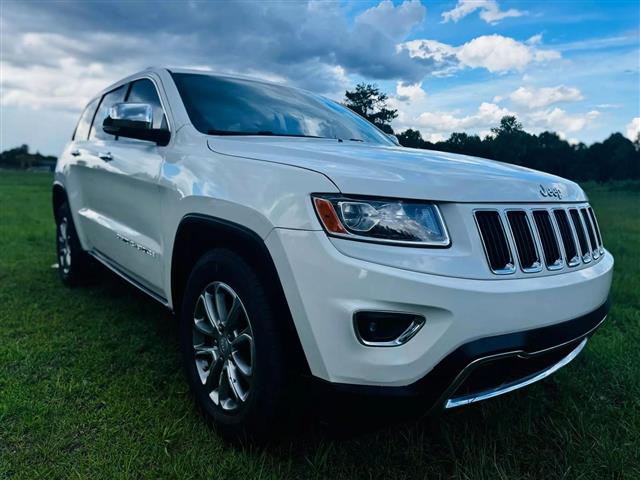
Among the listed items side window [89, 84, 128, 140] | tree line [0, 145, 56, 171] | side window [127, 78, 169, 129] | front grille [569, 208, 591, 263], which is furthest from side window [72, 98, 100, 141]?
tree line [0, 145, 56, 171]

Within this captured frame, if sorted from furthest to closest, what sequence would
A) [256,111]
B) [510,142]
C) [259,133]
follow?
[510,142] < [256,111] < [259,133]

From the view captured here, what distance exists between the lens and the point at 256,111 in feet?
9.96

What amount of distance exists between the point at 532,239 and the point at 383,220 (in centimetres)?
63

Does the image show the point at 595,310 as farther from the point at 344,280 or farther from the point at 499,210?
the point at 344,280

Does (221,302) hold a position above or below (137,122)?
below

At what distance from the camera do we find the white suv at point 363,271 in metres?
1.66

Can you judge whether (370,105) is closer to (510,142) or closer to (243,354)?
(510,142)

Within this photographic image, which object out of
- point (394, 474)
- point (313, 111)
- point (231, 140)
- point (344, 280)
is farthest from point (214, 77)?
point (394, 474)

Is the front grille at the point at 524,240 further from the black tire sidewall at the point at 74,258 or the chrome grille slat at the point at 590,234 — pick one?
the black tire sidewall at the point at 74,258

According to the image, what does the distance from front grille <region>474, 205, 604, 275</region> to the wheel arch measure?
75cm

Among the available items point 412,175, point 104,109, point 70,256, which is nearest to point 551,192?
point 412,175

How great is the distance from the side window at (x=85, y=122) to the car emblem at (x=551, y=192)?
13.0ft

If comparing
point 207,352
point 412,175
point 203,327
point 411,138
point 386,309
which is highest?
point 411,138

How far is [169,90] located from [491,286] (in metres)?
2.23
